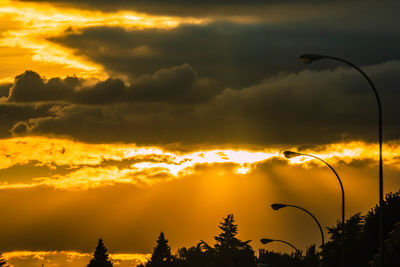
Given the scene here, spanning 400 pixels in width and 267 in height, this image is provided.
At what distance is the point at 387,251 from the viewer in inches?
3081

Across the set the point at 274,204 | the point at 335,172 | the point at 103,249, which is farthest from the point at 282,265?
the point at 103,249

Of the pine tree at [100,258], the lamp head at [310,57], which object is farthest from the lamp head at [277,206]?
the pine tree at [100,258]

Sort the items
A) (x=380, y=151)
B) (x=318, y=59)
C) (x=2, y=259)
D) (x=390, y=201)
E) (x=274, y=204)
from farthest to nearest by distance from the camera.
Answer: (x=390, y=201) → (x=2, y=259) → (x=274, y=204) → (x=380, y=151) → (x=318, y=59)

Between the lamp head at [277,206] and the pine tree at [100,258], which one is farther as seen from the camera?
the pine tree at [100,258]

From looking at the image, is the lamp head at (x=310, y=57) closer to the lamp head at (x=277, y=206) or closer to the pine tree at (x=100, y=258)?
the lamp head at (x=277, y=206)

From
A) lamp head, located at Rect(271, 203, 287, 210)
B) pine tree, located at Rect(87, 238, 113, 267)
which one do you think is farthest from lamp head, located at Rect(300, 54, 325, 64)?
pine tree, located at Rect(87, 238, 113, 267)

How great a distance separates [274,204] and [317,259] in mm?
28626

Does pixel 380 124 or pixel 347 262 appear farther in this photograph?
pixel 347 262

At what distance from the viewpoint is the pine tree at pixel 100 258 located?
195 m

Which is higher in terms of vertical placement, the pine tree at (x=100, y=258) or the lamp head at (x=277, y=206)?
the pine tree at (x=100, y=258)

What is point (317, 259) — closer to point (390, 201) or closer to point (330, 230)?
point (390, 201)

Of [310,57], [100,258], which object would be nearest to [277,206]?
[310,57]

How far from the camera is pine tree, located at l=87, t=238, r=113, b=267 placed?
639 ft

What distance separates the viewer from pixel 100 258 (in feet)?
641
